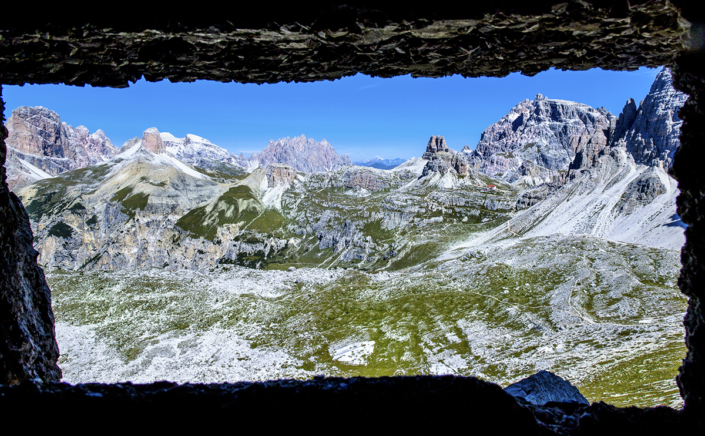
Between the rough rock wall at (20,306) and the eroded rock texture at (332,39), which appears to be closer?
the eroded rock texture at (332,39)

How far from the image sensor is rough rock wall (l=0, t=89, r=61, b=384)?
6.77 meters

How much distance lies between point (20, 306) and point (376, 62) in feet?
30.8

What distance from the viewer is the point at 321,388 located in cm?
437

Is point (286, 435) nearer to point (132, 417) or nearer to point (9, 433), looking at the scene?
point (132, 417)

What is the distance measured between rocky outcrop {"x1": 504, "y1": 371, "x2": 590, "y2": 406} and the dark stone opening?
2.77m

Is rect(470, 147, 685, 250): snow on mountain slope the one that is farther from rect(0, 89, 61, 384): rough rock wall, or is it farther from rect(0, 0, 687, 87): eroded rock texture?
rect(0, 89, 61, 384): rough rock wall

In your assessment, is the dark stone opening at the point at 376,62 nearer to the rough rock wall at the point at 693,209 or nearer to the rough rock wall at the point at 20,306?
the rough rock wall at the point at 693,209

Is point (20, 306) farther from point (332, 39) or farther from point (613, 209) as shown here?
point (613, 209)

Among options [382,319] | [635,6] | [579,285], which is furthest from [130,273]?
[579,285]

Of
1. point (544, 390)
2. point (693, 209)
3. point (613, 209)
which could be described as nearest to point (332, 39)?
point (693, 209)

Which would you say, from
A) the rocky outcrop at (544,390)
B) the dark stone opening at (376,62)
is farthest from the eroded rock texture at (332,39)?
the rocky outcrop at (544,390)

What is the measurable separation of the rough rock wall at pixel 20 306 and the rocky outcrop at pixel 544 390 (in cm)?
Result: 1079

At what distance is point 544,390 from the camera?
26.5 feet

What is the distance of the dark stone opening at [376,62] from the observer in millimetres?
3852
